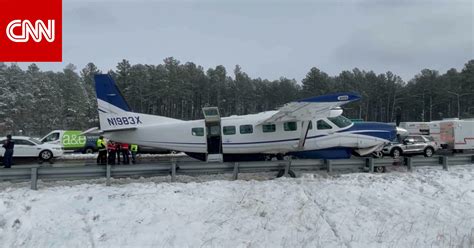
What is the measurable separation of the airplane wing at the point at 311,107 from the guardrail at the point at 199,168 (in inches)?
93.0

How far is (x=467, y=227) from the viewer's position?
382 inches

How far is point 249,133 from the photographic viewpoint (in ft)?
58.6

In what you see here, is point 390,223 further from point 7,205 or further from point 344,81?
point 344,81

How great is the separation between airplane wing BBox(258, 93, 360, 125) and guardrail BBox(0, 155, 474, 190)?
7.75 ft

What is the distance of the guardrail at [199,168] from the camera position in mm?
10995

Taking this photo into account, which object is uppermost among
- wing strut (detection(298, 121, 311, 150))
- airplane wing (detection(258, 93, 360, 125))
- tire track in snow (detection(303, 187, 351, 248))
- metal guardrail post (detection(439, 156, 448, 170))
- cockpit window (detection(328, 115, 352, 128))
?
airplane wing (detection(258, 93, 360, 125))

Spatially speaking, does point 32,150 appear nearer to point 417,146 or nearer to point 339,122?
point 339,122

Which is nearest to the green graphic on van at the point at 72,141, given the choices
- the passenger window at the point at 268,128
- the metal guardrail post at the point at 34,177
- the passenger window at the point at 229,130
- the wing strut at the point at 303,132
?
the passenger window at the point at 229,130

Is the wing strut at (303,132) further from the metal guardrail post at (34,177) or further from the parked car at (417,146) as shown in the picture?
the parked car at (417,146)

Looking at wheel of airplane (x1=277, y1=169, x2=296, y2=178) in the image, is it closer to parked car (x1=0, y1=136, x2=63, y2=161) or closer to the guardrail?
the guardrail

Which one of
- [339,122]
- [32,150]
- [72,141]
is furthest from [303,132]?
[72,141]

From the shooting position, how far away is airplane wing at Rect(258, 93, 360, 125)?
1465 centimetres

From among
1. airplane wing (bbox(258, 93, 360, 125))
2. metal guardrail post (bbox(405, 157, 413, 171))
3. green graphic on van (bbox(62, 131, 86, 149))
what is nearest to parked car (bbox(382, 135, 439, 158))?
airplane wing (bbox(258, 93, 360, 125))

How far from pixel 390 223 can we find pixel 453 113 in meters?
86.9
